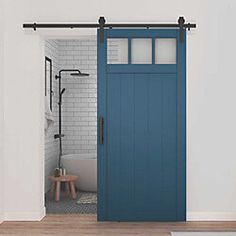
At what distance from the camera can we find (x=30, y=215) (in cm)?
547

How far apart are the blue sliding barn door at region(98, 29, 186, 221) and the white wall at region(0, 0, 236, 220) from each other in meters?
0.16

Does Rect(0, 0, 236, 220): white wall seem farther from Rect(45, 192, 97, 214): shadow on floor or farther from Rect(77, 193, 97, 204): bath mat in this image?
Rect(77, 193, 97, 204): bath mat

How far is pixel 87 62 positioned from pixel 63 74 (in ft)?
1.45

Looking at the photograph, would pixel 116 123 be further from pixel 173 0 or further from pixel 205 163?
pixel 173 0

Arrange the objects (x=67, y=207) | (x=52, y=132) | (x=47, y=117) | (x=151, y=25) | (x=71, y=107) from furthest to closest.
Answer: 1. (x=71, y=107)
2. (x=52, y=132)
3. (x=47, y=117)
4. (x=67, y=207)
5. (x=151, y=25)

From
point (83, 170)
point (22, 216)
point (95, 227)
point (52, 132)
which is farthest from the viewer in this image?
point (52, 132)

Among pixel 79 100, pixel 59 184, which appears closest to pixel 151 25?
pixel 59 184

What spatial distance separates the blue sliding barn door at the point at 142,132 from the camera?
17.6 ft

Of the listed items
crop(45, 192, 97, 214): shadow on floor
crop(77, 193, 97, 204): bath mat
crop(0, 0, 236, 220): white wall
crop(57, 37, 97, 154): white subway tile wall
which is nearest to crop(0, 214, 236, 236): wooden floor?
crop(0, 0, 236, 220): white wall

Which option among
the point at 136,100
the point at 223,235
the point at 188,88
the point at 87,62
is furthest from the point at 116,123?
the point at 87,62

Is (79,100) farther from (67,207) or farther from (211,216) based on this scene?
(211,216)

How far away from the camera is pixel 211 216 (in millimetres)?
5449

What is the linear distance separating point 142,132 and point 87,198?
1.75 m

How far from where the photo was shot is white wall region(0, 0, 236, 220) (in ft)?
17.8
